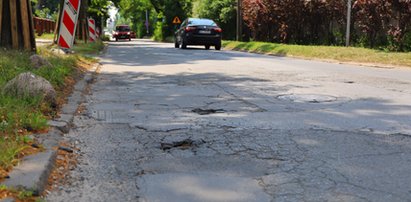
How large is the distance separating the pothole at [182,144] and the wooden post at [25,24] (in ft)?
21.8

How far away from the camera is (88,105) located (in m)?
7.03

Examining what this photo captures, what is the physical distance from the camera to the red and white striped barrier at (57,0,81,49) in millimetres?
11125

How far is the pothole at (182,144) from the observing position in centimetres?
470

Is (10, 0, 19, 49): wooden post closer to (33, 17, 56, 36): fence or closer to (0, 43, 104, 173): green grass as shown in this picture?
(0, 43, 104, 173): green grass

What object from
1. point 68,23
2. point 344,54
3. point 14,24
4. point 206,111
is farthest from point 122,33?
point 206,111

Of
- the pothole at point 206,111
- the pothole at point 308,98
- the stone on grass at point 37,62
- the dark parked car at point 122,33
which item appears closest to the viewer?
the pothole at point 206,111

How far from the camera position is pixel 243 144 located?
15.6ft

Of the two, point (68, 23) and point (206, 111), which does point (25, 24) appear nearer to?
point (68, 23)

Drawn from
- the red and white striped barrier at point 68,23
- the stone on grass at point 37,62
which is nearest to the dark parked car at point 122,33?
the red and white striped barrier at point 68,23

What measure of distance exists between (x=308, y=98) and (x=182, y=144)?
3248 mm

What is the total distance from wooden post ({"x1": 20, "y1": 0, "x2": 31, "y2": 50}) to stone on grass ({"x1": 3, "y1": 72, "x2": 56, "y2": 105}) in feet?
15.6

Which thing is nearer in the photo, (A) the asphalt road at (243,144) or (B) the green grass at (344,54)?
(A) the asphalt road at (243,144)

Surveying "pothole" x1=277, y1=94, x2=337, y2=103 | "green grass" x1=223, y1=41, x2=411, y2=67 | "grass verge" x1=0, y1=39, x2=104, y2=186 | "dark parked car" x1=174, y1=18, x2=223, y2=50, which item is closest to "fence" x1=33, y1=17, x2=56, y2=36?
"dark parked car" x1=174, y1=18, x2=223, y2=50

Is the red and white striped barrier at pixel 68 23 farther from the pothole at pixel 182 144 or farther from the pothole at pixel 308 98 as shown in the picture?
the pothole at pixel 182 144
